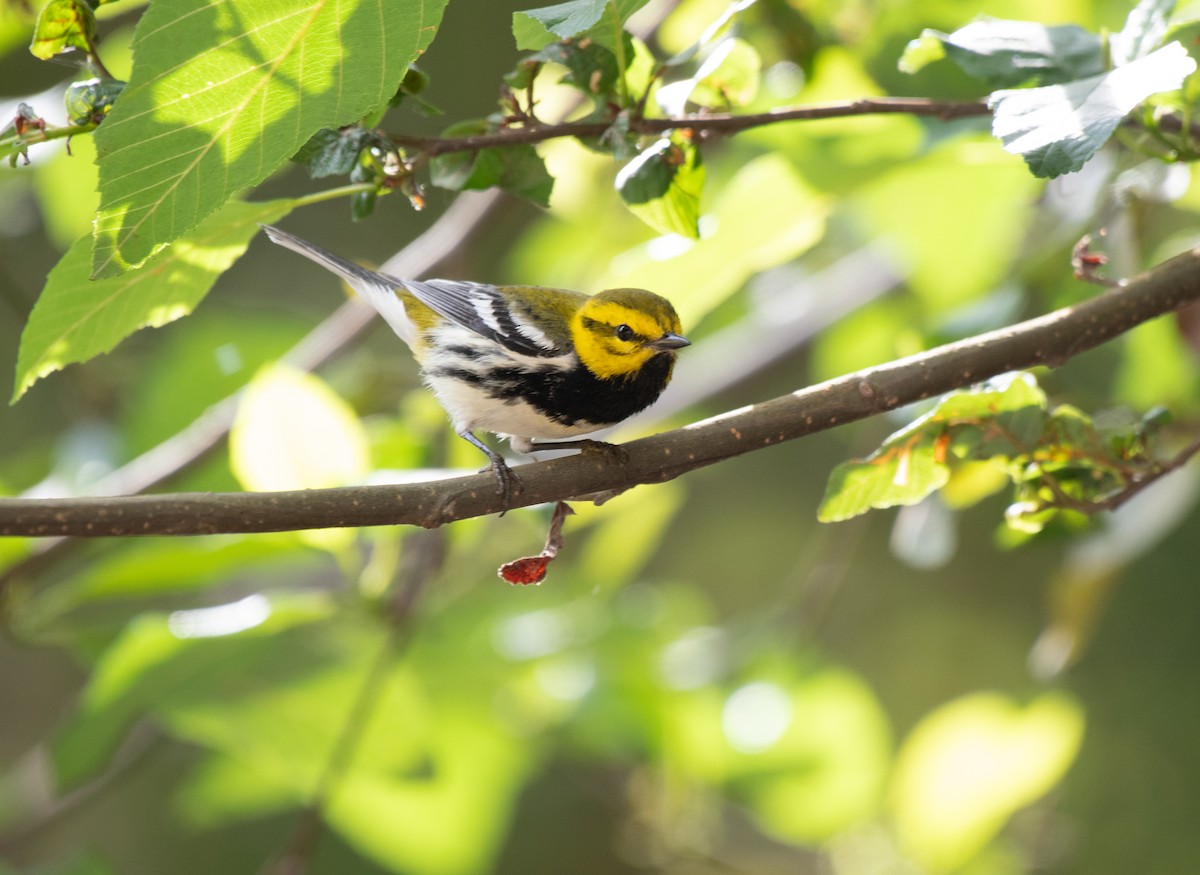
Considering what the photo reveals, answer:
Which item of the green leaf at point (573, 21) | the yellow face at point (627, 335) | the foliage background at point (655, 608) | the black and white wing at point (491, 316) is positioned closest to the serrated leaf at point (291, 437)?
the foliage background at point (655, 608)

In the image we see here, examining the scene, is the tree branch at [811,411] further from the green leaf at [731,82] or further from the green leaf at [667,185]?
the green leaf at [731,82]

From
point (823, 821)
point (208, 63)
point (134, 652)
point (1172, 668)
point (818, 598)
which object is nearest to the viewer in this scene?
point (208, 63)

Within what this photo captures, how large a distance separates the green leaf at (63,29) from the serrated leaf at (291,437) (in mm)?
742

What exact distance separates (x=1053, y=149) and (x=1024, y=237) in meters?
1.71

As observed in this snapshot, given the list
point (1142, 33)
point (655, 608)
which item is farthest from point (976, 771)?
point (1142, 33)

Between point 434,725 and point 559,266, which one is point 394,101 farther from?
point 559,266

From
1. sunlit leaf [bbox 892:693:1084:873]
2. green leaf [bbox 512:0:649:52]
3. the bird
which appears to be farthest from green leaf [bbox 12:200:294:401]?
sunlit leaf [bbox 892:693:1084:873]

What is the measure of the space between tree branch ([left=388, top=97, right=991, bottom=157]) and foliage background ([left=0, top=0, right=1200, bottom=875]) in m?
0.35

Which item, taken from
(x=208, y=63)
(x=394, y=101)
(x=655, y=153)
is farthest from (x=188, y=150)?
(x=655, y=153)

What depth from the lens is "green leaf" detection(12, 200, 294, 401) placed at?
3.89ft

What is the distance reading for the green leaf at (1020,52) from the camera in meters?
1.25

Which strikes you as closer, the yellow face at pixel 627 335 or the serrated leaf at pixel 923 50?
the serrated leaf at pixel 923 50

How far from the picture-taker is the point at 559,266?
3.03m

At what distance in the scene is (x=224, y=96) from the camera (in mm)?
988
